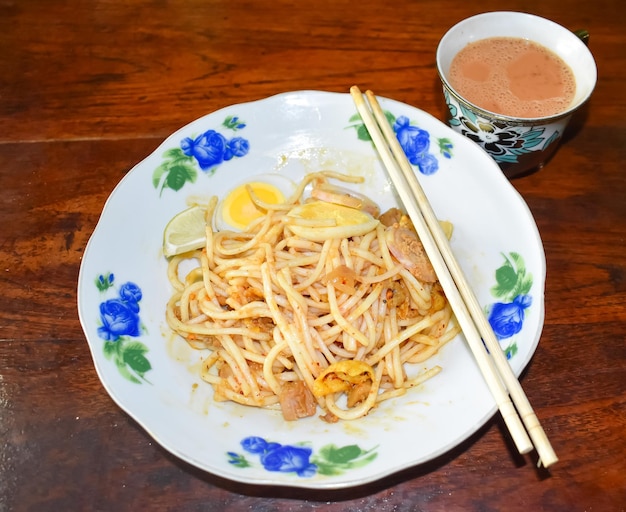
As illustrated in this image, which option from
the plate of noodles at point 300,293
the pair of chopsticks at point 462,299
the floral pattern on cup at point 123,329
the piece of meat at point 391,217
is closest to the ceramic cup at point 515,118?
the plate of noodles at point 300,293

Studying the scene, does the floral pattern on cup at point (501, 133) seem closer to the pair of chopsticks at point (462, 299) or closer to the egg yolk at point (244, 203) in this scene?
the pair of chopsticks at point (462, 299)

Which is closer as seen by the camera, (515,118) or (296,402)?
(296,402)

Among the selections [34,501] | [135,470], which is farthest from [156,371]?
[34,501]

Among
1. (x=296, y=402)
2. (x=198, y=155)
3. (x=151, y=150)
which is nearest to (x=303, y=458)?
(x=296, y=402)

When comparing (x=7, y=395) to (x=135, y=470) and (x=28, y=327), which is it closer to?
(x=28, y=327)

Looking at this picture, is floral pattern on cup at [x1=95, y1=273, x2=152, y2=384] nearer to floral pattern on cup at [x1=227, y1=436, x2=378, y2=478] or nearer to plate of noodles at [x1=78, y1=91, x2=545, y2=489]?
plate of noodles at [x1=78, y1=91, x2=545, y2=489]

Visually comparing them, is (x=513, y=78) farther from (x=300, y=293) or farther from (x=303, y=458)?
(x=303, y=458)
